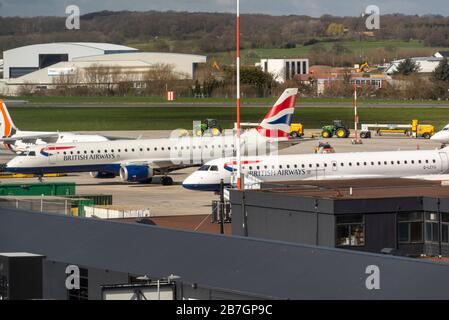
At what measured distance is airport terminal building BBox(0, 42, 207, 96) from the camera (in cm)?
12381

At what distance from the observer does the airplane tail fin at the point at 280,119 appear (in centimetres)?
7912

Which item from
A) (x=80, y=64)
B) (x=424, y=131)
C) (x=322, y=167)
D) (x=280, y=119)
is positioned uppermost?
(x=80, y=64)

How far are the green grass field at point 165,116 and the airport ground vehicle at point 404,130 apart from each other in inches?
351

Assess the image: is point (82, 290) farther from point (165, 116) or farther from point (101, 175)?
point (165, 116)

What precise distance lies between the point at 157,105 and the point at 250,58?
1695 centimetres

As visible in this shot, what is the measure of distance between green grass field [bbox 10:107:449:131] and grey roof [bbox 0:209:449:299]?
96.7 metres


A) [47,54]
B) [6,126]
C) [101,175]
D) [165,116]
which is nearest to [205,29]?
[47,54]

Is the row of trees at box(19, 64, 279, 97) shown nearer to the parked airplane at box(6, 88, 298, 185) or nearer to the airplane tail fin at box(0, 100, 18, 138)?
the airplane tail fin at box(0, 100, 18, 138)

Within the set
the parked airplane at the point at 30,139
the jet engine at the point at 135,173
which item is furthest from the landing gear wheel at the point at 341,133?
the jet engine at the point at 135,173

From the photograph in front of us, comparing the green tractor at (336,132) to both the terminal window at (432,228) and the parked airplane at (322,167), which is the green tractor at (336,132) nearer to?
the parked airplane at (322,167)

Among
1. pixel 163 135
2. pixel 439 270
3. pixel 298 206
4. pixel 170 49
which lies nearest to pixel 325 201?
pixel 298 206

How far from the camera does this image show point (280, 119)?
80.1 metres

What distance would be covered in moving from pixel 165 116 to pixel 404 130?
118ft

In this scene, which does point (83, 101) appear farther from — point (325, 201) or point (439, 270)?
point (439, 270)
